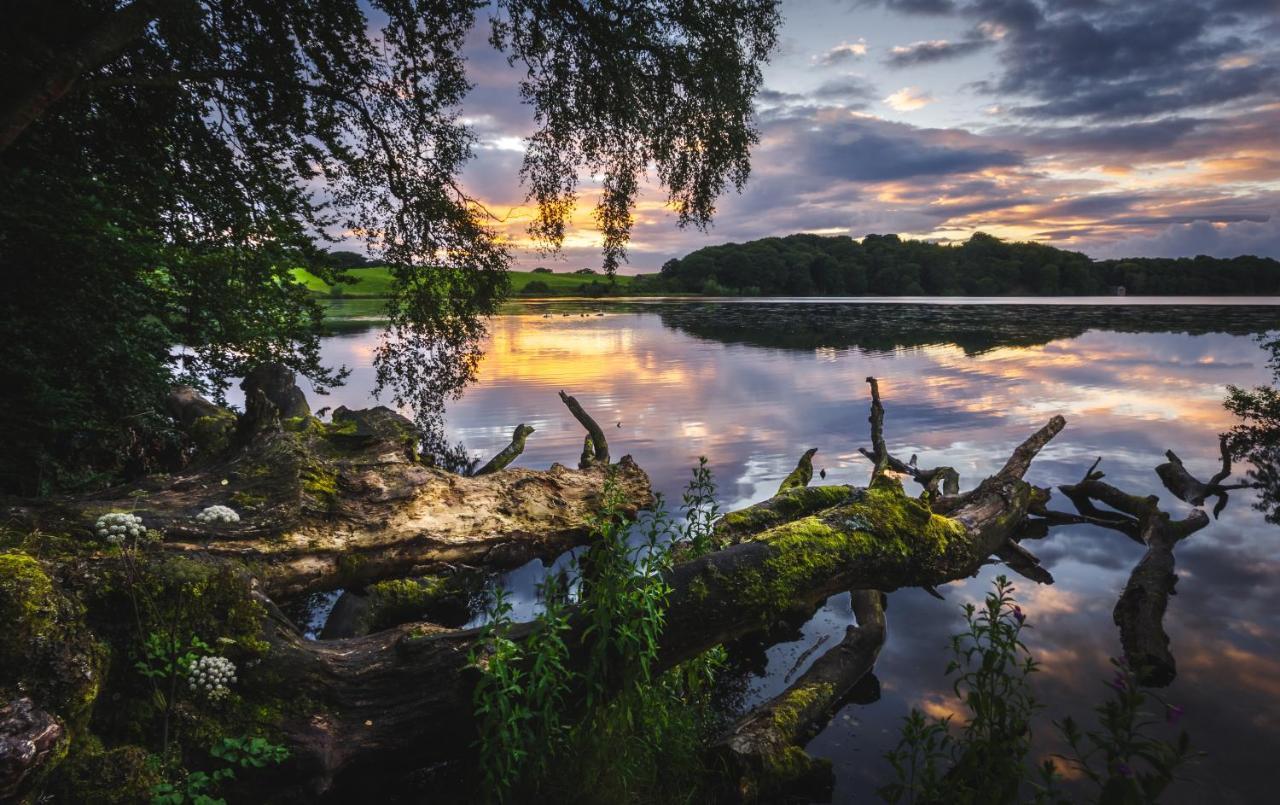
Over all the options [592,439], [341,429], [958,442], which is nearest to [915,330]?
[958,442]

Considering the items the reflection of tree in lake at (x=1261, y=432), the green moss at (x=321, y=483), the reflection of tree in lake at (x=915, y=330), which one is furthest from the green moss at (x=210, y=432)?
the reflection of tree in lake at (x=915, y=330)

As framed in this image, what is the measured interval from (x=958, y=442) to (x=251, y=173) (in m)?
18.9

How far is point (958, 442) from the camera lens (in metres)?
18.6

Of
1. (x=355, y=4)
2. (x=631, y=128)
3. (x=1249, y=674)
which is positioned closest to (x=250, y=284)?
(x=355, y=4)

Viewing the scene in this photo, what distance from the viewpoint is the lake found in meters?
6.50

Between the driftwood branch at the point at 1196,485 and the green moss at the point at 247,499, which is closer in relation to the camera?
the green moss at the point at 247,499

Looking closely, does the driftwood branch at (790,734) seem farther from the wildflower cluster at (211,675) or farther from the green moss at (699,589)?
the wildflower cluster at (211,675)

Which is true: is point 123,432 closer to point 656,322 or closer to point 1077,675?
point 1077,675

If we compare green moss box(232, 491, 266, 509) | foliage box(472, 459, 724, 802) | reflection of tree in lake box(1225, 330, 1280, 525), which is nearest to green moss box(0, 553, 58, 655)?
foliage box(472, 459, 724, 802)

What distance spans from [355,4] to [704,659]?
10264mm

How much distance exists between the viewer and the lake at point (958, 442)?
650 cm

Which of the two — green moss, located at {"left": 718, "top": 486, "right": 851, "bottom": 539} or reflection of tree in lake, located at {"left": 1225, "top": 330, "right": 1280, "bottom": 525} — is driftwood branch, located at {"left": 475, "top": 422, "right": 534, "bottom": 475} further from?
reflection of tree in lake, located at {"left": 1225, "top": 330, "right": 1280, "bottom": 525}

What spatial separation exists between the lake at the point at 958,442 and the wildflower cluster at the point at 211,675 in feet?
15.2

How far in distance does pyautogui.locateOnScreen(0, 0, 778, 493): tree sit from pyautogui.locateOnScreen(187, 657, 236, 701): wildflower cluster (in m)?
5.45
